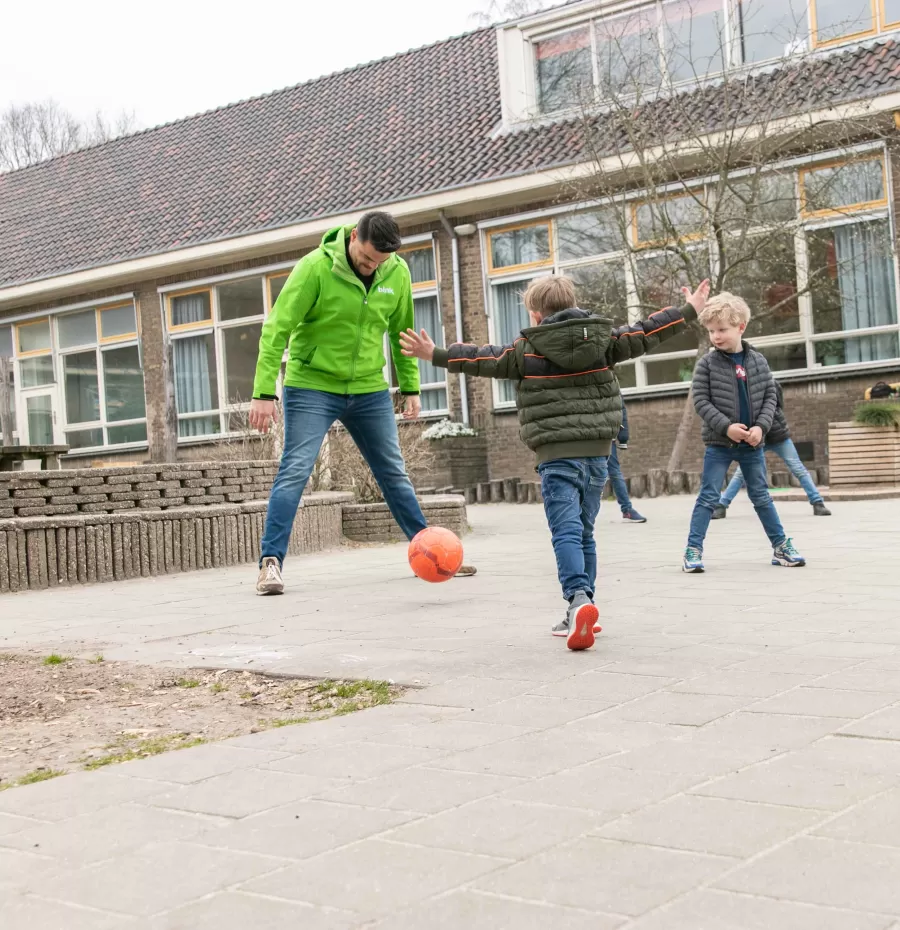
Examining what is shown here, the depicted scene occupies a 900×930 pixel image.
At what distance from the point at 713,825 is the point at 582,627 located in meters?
2.04

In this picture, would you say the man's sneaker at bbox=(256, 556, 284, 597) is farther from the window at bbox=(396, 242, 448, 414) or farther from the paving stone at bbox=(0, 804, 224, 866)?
the window at bbox=(396, 242, 448, 414)

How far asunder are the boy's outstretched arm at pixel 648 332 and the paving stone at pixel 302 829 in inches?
111

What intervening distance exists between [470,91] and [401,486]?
54.5ft

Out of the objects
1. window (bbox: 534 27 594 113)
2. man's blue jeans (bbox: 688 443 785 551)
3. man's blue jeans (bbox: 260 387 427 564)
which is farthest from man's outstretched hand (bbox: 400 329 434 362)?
window (bbox: 534 27 594 113)

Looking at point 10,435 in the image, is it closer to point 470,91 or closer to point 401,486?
point 401,486

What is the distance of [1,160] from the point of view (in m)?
40.8

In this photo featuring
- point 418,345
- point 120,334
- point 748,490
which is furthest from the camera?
point 120,334

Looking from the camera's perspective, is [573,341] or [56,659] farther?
[573,341]

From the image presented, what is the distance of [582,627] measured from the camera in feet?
14.7

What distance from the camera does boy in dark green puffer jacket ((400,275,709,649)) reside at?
196 inches

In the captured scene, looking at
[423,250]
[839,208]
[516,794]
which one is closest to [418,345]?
[516,794]

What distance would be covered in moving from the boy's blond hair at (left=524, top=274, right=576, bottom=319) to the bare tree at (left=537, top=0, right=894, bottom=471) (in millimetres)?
10961

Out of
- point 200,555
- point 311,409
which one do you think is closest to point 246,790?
point 311,409

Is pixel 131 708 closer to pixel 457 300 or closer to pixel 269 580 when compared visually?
pixel 269 580
